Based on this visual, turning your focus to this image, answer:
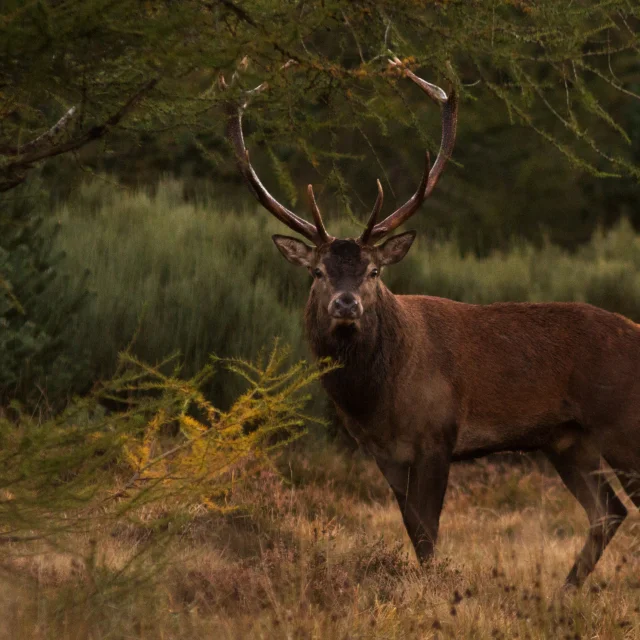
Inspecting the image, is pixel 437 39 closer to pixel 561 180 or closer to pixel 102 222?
pixel 102 222

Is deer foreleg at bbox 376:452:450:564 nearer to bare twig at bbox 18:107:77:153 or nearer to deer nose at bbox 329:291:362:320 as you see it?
deer nose at bbox 329:291:362:320

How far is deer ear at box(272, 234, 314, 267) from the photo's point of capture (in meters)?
6.84

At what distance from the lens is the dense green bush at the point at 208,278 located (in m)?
9.53

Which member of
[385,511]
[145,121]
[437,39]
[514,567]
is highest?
[437,39]

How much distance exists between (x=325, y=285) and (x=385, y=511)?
2372mm

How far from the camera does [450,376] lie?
661 cm

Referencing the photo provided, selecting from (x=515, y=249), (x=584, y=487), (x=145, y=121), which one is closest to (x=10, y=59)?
(x=145, y=121)

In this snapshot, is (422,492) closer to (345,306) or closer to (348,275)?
(345,306)

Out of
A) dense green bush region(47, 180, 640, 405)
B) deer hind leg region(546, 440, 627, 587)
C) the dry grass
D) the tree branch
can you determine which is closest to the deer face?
the dry grass

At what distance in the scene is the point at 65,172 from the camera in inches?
490

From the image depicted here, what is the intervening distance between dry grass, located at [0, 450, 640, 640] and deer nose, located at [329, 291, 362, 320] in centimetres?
107

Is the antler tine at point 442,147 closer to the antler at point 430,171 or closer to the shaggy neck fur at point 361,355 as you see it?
the antler at point 430,171

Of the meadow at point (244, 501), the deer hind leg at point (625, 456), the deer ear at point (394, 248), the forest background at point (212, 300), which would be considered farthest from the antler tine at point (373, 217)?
the deer hind leg at point (625, 456)

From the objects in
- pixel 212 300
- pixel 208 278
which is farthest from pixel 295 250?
pixel 208 278
